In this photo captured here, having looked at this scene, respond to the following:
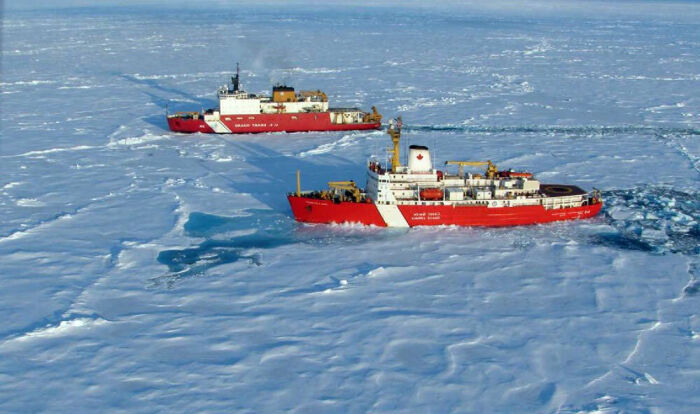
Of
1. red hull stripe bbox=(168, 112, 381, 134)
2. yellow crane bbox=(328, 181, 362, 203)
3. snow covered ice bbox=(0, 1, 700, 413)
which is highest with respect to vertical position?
red hull stripe bbox=(168, 112, 381, 134)

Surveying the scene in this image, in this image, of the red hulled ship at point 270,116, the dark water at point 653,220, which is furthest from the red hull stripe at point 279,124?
the dark water at point 653,220

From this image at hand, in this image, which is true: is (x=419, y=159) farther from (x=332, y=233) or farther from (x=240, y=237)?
(x=240, y=237)

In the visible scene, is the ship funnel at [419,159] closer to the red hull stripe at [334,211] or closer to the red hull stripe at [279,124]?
the red hull stripe at [334,211]

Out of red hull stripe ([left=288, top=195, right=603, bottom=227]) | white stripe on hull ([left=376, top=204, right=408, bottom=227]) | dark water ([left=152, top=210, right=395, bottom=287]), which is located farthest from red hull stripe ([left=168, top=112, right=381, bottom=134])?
white stripe on hull ([left=376, top=204, right=408, bottom=227])

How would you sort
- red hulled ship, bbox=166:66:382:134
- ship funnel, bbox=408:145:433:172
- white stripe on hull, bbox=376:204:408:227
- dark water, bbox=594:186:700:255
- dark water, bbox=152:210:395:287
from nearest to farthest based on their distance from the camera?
dark water, bbox=152:210:395:287 < dark water, bbox=594:186:700:255 < white stripe on hull, bbox=376:204:408:227 < ship funnel, bbox=408:145:433:172 < red hulled ship, bbox=166:66:382:134

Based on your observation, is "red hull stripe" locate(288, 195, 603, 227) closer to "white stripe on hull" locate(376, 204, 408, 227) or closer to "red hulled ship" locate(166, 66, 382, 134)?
"white stripe on hull" locate(376, 204, 408, 227)

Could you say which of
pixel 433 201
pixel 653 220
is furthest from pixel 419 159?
pixel 653 220

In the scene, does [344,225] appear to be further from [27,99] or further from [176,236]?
[27,99]
